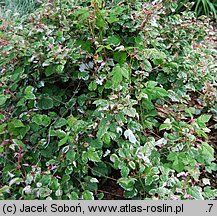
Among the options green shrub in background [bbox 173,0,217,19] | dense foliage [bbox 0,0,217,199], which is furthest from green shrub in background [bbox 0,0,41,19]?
dense foliage [bbox 0,0,217,199]

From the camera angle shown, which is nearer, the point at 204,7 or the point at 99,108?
the point at 99,108

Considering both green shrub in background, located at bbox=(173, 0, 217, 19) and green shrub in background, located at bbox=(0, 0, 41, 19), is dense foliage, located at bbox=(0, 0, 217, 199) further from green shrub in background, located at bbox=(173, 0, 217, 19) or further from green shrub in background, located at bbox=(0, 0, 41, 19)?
green shrub in background, located at bbox=(173, 0, 217, 19)

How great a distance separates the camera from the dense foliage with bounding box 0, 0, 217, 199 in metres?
1.82

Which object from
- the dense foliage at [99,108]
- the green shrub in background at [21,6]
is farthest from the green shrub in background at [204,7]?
the dense foliage at [99,108]

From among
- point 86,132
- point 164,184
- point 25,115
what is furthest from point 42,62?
point 164,184

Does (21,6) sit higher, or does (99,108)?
(99,108)

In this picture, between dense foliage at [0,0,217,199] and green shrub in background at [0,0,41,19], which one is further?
green shrub in background at [0,0,41,19]

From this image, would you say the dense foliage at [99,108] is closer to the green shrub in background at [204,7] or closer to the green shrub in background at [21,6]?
the green shrub in background at [21,6]

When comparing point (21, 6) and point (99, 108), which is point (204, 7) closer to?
point (21, 6)

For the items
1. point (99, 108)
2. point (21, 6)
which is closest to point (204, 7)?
point (21, 6)

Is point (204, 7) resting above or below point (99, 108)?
below

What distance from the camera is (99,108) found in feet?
6.06

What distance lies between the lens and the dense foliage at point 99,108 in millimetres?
1821

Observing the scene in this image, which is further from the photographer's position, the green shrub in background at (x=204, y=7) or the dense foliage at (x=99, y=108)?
the green shrub in background at (x=204, y=7)
